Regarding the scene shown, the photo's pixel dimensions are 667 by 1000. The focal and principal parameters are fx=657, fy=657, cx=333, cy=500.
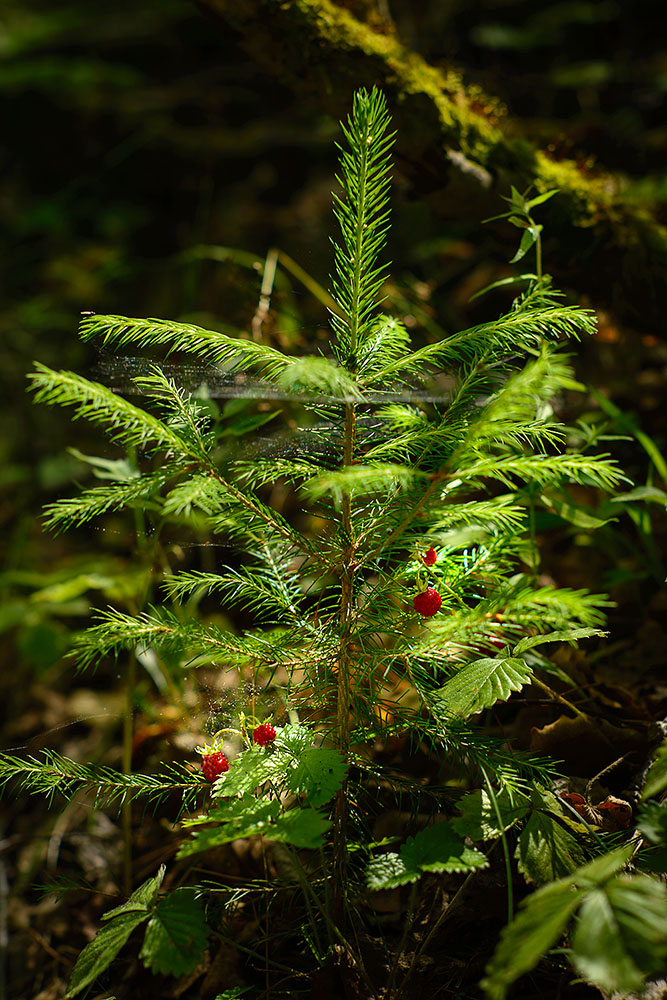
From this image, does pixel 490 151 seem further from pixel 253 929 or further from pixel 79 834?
pixel 79 834

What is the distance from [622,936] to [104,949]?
68 centimetres

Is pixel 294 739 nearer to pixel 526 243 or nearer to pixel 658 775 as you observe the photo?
pixel 658 775

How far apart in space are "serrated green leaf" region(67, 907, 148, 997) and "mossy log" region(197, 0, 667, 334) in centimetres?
165

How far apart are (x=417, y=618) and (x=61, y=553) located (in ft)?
8.16

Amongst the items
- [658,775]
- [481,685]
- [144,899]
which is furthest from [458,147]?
[144,899]

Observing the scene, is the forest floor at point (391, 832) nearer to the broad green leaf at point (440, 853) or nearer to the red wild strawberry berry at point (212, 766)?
the red wild strawberry berry at point (212, 766)

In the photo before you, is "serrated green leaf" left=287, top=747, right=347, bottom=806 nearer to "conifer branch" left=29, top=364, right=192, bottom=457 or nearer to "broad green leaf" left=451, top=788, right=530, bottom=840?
"broad green leaf" left=451, top=788, right=530, bottom=840

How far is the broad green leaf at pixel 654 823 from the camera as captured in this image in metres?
0.73

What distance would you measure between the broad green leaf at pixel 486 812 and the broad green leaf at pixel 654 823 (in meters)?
0.20

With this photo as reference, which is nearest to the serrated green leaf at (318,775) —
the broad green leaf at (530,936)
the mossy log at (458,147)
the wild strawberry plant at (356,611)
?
the wild strawberry plant at (356,611)

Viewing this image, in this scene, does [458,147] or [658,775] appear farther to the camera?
[458,147]

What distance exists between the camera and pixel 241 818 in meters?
0.82

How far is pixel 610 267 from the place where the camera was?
171 centimetres

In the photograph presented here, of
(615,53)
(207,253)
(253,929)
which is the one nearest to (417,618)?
(253,929)
